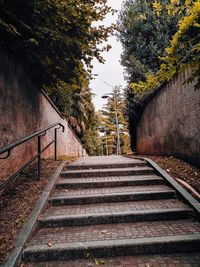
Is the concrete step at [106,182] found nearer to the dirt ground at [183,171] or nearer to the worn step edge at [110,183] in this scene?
the worn step edge at [110,183]

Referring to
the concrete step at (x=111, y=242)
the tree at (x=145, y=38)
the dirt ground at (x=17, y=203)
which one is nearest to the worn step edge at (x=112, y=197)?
the dirt ground at (x=17, y=203)

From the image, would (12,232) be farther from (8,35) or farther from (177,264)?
(8,35)

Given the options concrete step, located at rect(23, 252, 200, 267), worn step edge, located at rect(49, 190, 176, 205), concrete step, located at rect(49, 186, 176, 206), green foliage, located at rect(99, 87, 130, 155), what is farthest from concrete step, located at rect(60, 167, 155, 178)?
green foliage, located at rect(99, 87, 130, 155)

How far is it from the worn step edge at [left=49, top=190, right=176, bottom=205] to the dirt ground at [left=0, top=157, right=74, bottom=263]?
14.5 inches

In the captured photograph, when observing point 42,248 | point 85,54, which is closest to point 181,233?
point 42,248

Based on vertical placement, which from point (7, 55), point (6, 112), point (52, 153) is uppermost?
point (7, 55)

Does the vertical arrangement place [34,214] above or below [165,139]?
below

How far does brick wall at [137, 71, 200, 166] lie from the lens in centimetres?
455

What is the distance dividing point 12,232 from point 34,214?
39cm

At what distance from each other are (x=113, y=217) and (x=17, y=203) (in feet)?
4.49

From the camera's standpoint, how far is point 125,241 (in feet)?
8.05

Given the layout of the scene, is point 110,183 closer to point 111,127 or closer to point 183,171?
point 183,171

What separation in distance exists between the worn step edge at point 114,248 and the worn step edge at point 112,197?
1046mm

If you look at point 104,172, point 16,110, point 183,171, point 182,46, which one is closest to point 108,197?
point 104,172
